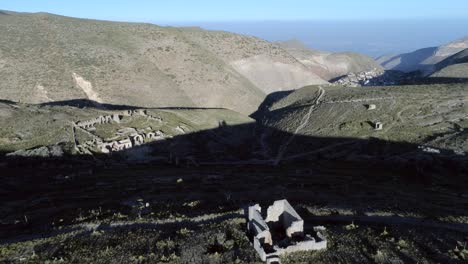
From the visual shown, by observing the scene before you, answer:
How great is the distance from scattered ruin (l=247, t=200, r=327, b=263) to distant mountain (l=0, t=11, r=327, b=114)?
72308 mm

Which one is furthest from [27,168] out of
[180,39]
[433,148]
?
[180,39]

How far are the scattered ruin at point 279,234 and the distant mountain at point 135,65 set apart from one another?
237 feet

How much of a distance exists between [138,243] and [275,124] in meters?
56.2

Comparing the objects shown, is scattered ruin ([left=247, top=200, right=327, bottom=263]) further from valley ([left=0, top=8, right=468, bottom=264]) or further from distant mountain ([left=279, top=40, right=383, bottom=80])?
distant mountain ([left=279, top=40, right=383, bottom=80])

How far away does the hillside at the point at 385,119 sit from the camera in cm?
5362

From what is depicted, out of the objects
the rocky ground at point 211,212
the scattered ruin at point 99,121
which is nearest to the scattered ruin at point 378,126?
the rocky ground at point 211,212

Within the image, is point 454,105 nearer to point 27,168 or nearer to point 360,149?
point 360,149

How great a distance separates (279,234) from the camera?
24.6 m

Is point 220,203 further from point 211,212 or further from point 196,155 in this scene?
point 196,155

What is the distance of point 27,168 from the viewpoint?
155 ft

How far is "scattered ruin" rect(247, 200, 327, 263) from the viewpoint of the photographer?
21438mm

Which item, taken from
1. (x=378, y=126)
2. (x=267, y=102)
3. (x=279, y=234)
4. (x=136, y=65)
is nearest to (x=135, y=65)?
(x=136, y=65)

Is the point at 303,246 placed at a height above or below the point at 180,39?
below

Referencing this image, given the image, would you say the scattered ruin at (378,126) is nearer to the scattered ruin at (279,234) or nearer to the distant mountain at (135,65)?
the scattered ruin at (279,234)
